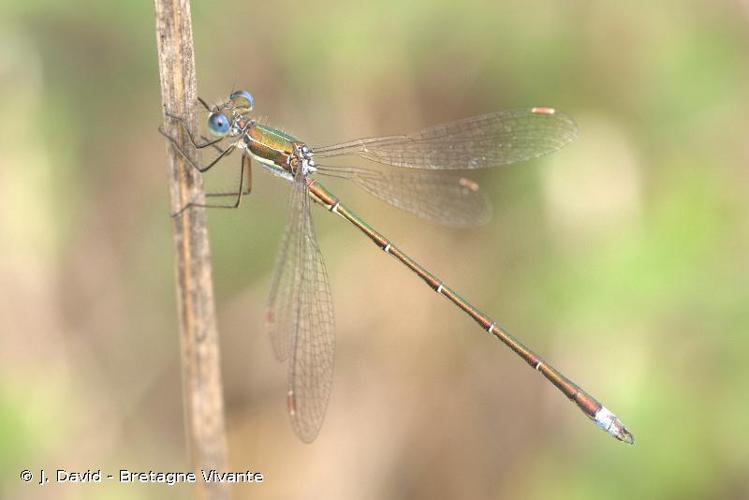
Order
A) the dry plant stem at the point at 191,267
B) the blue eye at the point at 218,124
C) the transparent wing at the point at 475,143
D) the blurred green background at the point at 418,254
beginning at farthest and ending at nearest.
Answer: the blurred green background at the point at 418,254
the transparent wing at the point at 475,143
the blue eye at the point at 218,124
the dry plant stem at the point at 191,267

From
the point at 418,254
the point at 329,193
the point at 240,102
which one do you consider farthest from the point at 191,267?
the point at 418,254

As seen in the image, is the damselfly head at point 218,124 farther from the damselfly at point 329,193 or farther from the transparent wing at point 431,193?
the transparent wing at point 431,193

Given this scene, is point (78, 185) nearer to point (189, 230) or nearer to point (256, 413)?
point (256, 413)

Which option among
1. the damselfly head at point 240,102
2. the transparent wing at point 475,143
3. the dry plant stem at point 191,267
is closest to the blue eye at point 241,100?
the damselfly head at point 240,102

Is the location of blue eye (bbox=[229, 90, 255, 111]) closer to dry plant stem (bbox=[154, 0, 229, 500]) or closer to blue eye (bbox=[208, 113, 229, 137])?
blue eye (bbox=[208, 113, 229, 137])

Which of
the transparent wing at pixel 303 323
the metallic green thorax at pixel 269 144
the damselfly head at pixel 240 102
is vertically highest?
the damselfly head at pixel 240 102

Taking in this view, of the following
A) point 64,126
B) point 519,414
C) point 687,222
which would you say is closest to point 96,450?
point 64,126

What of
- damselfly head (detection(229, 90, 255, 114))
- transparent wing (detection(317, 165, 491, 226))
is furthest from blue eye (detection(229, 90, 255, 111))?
transparent wing (detection(317, 165, 491, 226))
